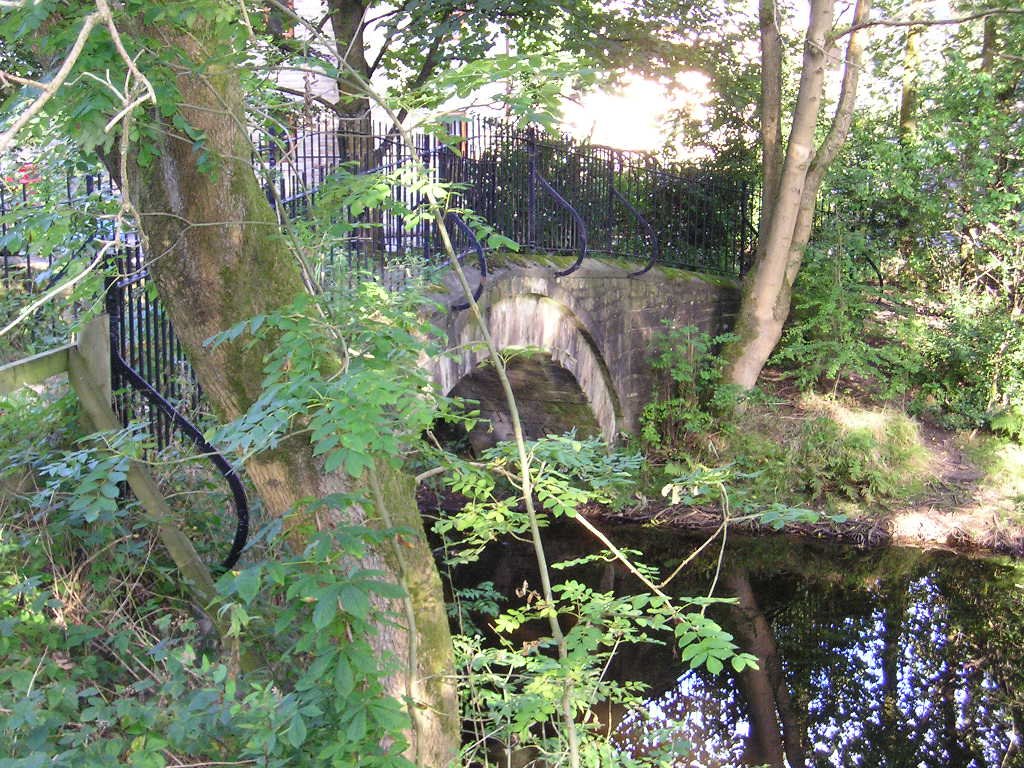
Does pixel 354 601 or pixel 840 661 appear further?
pixel 840 661

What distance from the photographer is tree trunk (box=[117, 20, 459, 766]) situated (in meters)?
2.89

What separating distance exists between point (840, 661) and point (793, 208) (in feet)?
14.8

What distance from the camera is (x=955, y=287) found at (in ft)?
34.3

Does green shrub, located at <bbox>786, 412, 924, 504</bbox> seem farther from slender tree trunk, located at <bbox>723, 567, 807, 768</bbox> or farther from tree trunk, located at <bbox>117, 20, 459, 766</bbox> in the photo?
tree trunk, located at <bbox>117, 20, 459, 766</bbox>

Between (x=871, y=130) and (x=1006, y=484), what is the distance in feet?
16.1

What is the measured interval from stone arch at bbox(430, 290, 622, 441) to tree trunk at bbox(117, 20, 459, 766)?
9.17 feet

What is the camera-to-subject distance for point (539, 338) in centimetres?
812

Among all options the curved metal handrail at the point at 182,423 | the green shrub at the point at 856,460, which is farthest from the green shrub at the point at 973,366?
the curved metal handrail at the point at 182,423

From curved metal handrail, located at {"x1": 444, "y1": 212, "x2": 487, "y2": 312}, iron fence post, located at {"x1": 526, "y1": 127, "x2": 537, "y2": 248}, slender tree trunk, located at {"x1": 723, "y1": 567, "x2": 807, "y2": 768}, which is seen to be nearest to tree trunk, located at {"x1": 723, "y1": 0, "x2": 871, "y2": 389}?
iron fence post, located at {"x1": 526, "y1": 127, "x2": 537, "y2": 248}

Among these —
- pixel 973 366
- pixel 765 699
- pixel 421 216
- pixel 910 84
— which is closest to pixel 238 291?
pixel 421 216

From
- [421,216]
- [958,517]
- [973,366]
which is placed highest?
[421,216]

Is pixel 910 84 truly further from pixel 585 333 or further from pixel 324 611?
pixel 324 611

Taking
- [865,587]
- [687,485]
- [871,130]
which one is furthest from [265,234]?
[871,130]

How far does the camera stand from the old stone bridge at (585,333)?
7.77 meters
